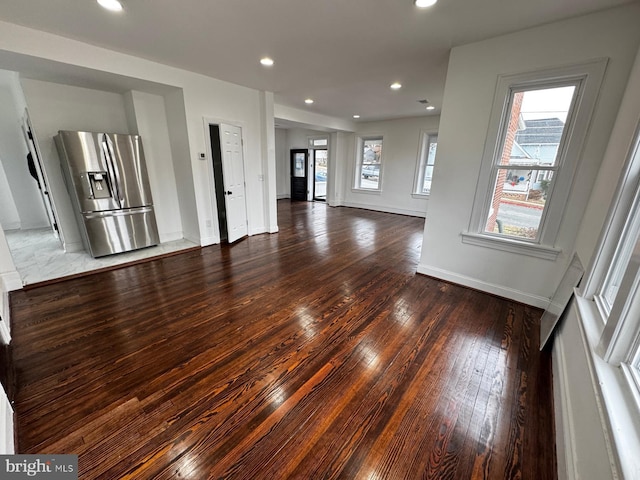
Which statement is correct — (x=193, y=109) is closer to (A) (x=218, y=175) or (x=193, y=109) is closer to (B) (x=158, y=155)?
(B) (x=158, y=155)

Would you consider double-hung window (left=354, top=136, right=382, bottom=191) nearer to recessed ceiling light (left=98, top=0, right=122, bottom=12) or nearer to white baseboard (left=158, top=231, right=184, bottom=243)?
white baseboard (left=158, top=231, right=184, bottom=243)

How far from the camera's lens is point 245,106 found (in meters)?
4.55

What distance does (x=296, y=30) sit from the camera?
2.51 m

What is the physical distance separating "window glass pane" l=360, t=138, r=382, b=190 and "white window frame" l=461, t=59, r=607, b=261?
17.6 feet

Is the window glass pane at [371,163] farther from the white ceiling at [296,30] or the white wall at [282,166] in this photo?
the white ceiling at [296,30]

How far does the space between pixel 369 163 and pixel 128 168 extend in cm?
641

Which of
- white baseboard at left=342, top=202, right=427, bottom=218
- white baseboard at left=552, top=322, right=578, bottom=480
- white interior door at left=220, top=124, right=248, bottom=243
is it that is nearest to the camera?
white baseboard at left=552, top=322, right=578, bottom=480

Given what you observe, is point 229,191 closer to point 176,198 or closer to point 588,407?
point 176,198

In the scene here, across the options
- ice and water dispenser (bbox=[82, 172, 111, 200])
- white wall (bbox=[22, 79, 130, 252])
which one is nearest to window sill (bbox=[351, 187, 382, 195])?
white wall (bbox=[22, 79, 130, 252])

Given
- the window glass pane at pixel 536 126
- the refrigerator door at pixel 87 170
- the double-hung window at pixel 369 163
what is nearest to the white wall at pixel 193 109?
the refrigerator door at pixel 87 170

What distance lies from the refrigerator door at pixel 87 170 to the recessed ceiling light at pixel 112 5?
1846 millimetres

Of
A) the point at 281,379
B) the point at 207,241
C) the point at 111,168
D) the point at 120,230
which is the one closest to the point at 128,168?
the point at 111,168

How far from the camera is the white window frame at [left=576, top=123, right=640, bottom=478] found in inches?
34.8

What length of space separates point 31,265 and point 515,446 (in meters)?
5.43
